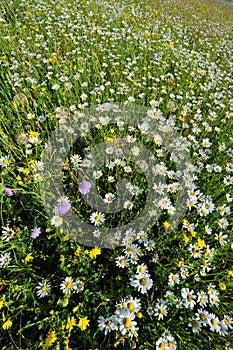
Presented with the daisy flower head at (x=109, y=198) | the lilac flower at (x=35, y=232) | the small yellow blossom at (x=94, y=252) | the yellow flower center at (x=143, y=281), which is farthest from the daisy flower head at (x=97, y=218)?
the yellow flower center at (x=143, y=281)

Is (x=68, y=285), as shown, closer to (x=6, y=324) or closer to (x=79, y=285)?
(x=79, y=285)

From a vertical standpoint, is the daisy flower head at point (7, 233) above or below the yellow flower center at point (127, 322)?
below

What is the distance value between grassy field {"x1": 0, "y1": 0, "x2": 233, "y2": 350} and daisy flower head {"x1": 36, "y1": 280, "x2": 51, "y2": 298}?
0.5 inches

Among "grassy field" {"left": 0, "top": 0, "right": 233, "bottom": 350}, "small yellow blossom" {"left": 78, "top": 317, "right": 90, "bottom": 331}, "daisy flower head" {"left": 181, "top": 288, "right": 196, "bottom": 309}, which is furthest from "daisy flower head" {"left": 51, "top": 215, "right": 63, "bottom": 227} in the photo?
"daisy flower head" {"left": 181, "top": 288, "right": 196, "bottom": 309}

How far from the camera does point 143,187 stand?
8.07 ft

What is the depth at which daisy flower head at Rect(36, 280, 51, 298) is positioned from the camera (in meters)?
1.78

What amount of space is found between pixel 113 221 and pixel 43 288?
2.73ft

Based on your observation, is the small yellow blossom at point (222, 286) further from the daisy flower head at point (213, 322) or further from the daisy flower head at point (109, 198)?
the daisy flower head at point (109, 198)

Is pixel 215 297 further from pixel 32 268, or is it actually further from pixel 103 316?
pixel 32 268

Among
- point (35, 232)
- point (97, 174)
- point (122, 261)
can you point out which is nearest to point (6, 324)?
point (35, 232)

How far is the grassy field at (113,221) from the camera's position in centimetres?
170

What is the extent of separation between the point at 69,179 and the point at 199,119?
1973 millimetres

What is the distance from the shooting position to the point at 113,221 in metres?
2.26

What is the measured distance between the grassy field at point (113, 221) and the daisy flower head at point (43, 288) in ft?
0.04
